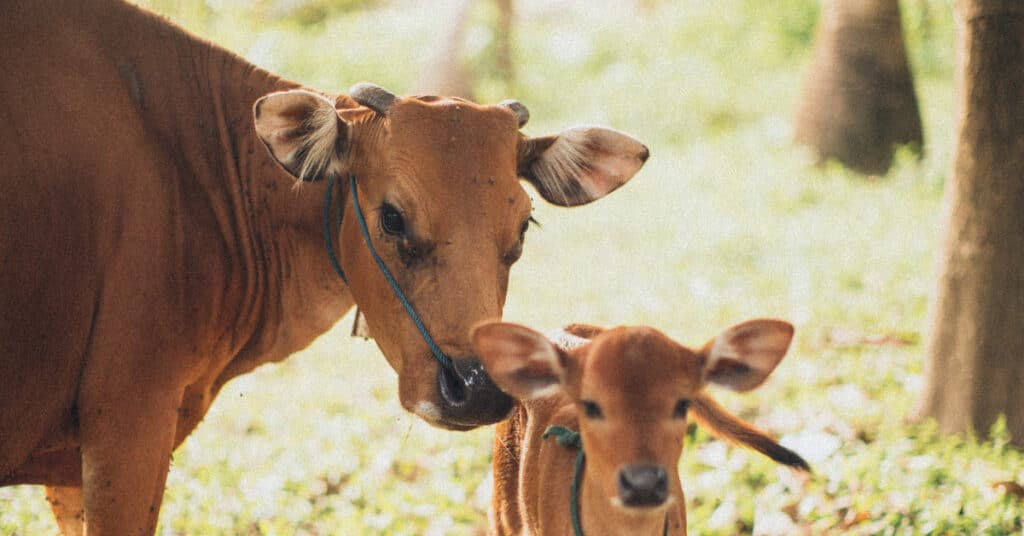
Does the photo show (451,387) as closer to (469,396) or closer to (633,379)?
(469,396)

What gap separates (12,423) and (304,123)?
1.41 m

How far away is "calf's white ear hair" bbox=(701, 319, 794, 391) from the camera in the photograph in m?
3.07

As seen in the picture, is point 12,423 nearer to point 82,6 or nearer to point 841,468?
point 82,6

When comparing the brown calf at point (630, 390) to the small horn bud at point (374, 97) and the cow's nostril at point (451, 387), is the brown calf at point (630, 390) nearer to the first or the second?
the cow's nostril at point (451, 387)

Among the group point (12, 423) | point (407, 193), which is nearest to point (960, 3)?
point (407, 193)

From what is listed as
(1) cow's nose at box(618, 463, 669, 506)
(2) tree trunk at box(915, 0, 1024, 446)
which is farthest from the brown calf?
(2) tree trunk at box(915, 0, 1024, 446)

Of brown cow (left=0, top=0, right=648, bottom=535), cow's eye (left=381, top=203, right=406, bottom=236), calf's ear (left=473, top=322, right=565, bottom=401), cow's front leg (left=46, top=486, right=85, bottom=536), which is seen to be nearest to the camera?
calf's ear (left=473, top=322, right=565, bottom=401)

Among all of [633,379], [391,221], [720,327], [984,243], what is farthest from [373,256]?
[720,327]

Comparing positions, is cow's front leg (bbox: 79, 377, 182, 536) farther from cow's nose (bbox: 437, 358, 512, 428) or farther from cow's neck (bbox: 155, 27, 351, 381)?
cow's nose (bbox: 437, 358, 512, 428)

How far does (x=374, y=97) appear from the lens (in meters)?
3.88

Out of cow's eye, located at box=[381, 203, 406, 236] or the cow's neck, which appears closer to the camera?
cow's eye, located at box=[381, 203, 406, 236]

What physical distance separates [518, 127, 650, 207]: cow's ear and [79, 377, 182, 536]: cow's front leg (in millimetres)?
1599

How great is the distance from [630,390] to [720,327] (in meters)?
4.77

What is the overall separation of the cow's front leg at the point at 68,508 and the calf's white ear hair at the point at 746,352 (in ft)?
8.85
